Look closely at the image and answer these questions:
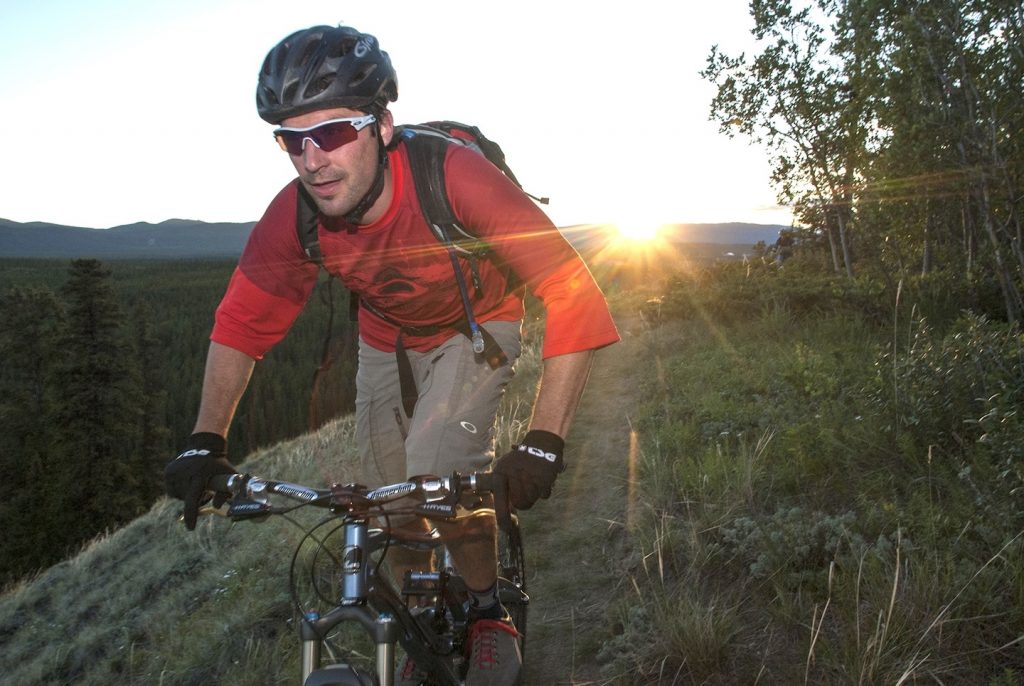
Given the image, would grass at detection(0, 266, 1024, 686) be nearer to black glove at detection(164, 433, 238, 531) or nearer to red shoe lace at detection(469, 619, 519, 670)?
red shoe lace at detection(469, 619, 519, 670)

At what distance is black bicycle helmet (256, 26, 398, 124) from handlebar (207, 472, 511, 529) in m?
1.37

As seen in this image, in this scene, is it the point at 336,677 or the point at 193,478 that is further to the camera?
the point at 193,478

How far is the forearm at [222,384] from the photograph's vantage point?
3.00m

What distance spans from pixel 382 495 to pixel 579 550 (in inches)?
127

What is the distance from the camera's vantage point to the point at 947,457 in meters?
4.32

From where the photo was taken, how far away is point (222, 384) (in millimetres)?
3088

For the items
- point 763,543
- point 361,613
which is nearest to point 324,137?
point 361,613

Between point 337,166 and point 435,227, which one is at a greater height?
point 337,166

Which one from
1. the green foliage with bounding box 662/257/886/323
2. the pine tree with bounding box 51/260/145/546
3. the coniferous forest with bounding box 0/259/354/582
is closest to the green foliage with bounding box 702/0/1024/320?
the green foliage with bounding box 662/257/886/323

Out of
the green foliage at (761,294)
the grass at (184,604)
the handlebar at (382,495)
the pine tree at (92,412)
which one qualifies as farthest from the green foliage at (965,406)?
the pine tree at (92,412)

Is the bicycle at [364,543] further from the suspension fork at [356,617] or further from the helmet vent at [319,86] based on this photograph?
the helmet vent at [319,86]

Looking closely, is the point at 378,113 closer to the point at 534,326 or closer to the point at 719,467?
the point at 719,467

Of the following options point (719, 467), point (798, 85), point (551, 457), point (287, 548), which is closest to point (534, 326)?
point (287, 548)

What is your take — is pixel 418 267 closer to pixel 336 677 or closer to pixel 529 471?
pixel 529 471
